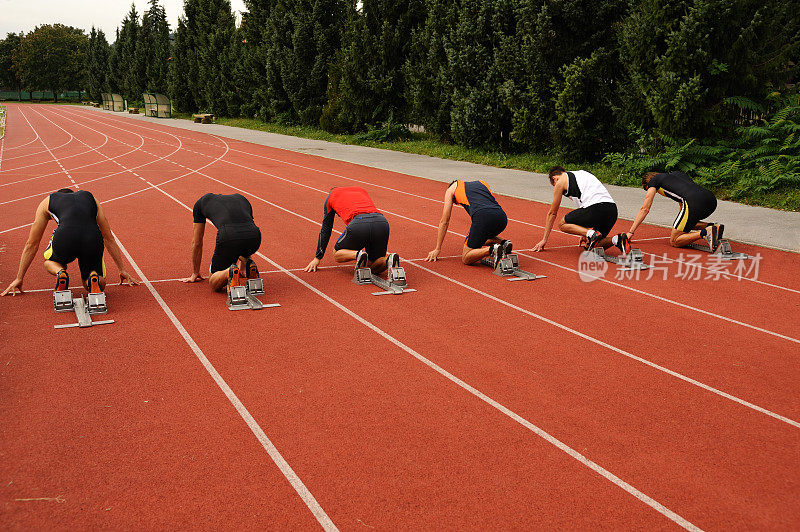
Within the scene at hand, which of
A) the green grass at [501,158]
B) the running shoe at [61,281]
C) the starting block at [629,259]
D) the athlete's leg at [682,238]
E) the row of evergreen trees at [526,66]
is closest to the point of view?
the running shoe at [61,281]

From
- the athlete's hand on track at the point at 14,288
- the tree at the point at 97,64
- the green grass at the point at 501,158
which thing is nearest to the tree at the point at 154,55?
the tree at the point at 97,64

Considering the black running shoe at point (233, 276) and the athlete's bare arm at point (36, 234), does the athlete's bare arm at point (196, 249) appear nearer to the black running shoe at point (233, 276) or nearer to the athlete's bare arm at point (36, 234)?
the black running shoe at point (233, 276)

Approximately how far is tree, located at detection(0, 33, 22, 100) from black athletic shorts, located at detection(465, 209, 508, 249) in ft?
394

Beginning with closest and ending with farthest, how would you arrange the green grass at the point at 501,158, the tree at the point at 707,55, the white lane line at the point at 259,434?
1. the white lane line at the point at 259,434
2. the green grass at the point at 501,158
3. the tree at the point at 707,55

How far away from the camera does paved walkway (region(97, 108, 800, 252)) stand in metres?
10.9

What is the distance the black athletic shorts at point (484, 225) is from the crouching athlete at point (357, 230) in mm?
1278

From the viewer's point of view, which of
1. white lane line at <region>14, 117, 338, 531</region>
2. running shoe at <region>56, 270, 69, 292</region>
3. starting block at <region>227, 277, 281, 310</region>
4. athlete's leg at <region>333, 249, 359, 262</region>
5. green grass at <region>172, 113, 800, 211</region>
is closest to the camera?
white lane line at <region>14, 117, 338, 531</region>

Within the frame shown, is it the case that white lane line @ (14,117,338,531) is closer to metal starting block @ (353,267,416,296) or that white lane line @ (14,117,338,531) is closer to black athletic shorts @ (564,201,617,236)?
metal starting block @ (353,267,416,296)

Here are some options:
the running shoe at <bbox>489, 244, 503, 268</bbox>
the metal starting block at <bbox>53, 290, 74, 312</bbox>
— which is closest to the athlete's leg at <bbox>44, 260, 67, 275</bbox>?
the metal starting block at <bbox>53, 290, 74, 312</bbox>

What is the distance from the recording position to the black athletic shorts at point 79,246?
6.71m

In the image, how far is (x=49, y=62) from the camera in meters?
100

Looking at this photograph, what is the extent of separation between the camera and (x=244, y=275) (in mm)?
7930

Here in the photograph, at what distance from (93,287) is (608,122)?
14633 mm

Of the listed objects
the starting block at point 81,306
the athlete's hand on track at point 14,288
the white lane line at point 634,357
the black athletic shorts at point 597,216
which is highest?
the black athletic shorts at point 597,216
